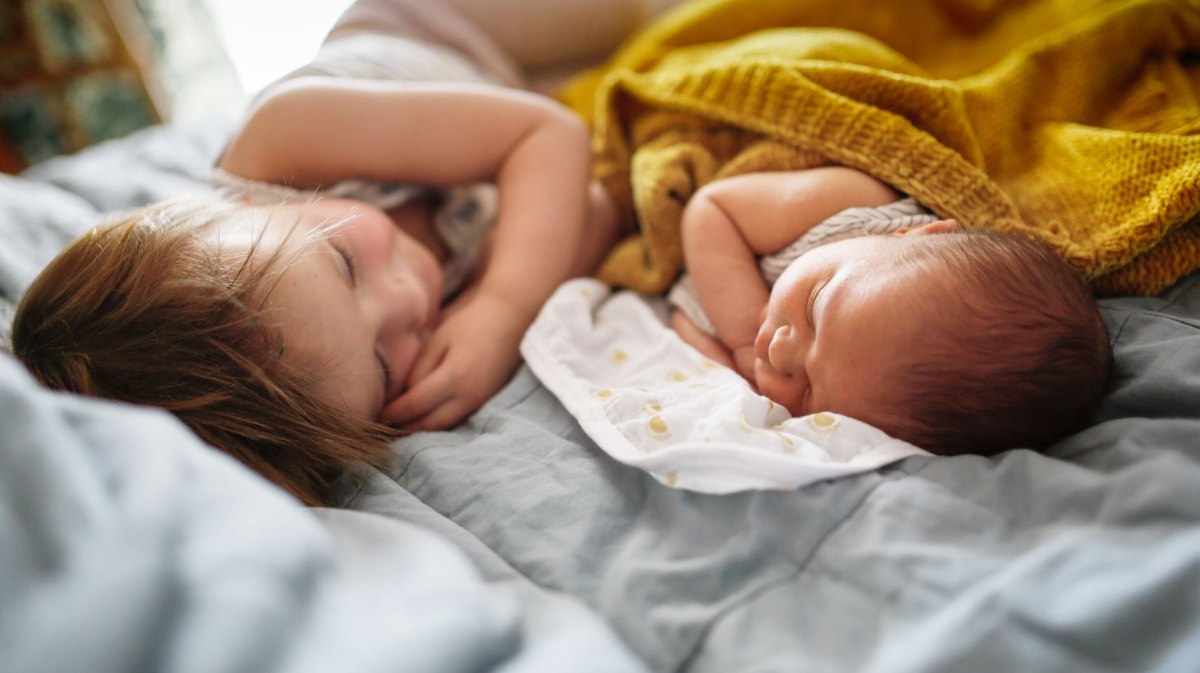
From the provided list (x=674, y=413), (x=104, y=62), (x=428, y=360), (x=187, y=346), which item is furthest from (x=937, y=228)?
(x=104, y=62)

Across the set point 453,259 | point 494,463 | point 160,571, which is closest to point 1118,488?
point 494,463

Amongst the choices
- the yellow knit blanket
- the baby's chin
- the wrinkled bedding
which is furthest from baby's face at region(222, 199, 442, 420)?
the baby's chin

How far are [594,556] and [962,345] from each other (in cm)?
37

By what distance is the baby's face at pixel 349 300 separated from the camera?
663mm

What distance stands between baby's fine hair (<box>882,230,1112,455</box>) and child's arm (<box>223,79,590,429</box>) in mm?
487

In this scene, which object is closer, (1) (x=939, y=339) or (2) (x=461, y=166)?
(1) (x=939, y=339)

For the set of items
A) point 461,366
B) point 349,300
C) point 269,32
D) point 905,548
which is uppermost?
point 269,32

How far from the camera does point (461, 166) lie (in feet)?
3.21

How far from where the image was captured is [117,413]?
1.36ft

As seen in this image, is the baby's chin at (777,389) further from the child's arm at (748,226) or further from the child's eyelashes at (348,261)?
the child's eyelashes at (348,261)

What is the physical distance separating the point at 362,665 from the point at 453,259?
2.66ft

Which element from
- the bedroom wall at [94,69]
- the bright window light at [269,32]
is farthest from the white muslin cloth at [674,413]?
the bedroom wall at [94,69]

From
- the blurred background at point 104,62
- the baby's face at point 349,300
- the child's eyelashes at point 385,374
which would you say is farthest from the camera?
the blurred background at point 104,62

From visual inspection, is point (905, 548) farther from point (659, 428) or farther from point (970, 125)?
point (970, 125)
